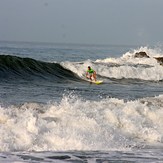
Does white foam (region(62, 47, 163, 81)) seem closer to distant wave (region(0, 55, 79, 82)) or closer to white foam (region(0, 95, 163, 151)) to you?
distant wave (region(0, 55, 79, 82))

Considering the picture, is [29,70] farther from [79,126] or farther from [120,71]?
[79,126]

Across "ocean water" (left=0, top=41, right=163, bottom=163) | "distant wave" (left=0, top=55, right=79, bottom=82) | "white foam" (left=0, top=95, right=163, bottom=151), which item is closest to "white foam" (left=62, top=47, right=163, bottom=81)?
"distant wave" (left=0, top=55, right=79, bottom=82)

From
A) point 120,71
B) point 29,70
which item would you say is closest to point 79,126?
point 29,70

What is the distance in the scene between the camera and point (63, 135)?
9453 mm

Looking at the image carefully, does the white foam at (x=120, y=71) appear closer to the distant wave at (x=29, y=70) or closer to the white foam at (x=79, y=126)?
the distant wave at (x=29, y=70)

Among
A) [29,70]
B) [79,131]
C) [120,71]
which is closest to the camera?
[79,131]

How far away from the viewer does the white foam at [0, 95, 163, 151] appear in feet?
29.3

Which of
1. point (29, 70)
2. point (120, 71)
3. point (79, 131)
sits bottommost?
point (79, 131)

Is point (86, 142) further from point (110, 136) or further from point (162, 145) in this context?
point (162, 145)

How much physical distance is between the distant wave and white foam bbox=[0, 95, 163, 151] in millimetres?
10552

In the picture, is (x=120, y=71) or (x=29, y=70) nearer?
(x=29, y=70)

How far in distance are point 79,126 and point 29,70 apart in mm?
15740

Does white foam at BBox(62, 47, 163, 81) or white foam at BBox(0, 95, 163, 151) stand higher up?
white foam at BBox(62, 47, 163, 81)

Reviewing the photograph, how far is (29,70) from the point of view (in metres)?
25.8
